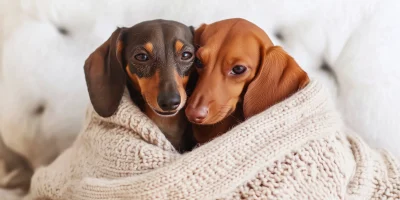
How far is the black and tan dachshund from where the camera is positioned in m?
1.12

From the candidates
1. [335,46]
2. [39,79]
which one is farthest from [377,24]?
[39,79]

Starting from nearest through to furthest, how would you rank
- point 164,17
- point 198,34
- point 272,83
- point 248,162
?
point 248,162 < point 272,83 < point 198,34 < point 164,17

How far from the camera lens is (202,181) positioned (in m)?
0.99

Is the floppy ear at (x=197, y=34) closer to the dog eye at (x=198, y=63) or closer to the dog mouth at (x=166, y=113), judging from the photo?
the dog eye at (x=198, y=63)

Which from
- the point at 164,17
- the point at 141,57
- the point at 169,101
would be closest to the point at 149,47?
the point at 141,57

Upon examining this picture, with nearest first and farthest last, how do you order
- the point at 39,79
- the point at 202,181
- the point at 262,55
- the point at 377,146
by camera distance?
the point at 202,181 → the point at 262,55 → the point at 377,146 → the point at 39,79

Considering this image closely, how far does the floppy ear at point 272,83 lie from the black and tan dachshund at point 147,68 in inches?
5.4

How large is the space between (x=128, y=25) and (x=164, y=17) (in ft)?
0.35

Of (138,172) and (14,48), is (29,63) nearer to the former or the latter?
(14,48)

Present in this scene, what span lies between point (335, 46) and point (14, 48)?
0.89 metres

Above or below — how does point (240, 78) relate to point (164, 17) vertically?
above

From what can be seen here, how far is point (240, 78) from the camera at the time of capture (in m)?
1.12

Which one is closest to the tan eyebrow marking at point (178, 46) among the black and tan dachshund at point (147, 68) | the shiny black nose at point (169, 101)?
the black and tan dachshund at point (147, 68)

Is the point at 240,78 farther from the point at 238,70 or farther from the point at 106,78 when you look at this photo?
the point at 106,78
